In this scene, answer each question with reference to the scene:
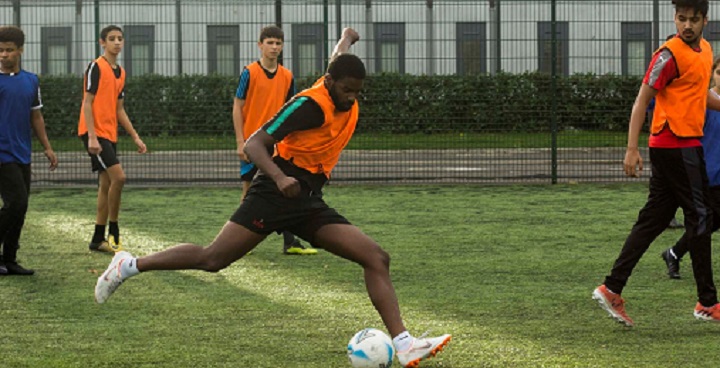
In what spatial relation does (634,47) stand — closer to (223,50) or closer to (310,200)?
(223,50)

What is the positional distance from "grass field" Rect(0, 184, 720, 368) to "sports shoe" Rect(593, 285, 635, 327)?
8cm

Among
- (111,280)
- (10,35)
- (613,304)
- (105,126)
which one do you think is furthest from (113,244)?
(613,304)

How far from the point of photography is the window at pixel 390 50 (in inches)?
772

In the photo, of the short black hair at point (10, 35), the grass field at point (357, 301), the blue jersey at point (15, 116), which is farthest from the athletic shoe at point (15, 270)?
the short black hair at point (10, 35)

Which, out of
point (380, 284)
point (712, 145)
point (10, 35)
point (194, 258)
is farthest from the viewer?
point (10, 35)

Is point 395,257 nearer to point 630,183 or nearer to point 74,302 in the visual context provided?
point 74,302

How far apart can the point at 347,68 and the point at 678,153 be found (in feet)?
7.60

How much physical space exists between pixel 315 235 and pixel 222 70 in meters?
13.4

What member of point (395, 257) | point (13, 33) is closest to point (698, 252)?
point (395, 257)

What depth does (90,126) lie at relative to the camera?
11.5 meters

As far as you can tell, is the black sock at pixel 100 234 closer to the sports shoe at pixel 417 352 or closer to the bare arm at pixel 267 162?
the bare arm at pixel 267 162

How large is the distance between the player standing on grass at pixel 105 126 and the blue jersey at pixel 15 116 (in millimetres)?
1217

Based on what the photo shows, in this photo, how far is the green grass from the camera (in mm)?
19438

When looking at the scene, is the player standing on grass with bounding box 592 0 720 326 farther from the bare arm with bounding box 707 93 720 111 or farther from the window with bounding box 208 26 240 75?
the window with bounding box 208 26 240 75
